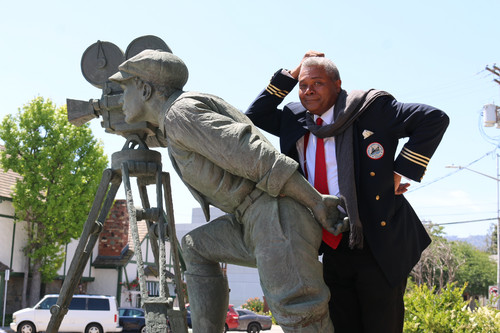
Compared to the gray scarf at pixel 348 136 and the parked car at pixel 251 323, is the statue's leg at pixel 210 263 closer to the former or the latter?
the gray scarf at pixel 348 136

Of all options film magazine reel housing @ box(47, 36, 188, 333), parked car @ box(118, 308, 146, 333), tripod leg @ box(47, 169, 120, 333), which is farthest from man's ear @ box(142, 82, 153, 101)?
parked car @ box(118, 308, 146, 333)

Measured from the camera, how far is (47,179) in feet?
69.1

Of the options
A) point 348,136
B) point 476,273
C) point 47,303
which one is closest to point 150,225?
point 348,136

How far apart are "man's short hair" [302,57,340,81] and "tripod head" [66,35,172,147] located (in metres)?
1.08

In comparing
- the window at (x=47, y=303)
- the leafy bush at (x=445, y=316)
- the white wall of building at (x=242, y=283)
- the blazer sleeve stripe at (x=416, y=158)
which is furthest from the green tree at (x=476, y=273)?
the blazer sleeve stripe at (x=416, y=158)

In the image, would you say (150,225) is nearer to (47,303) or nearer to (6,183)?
(47,303)

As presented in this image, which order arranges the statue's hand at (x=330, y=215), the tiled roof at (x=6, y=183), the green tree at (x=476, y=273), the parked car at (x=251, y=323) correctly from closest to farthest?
the statue's hand at (x=330, y=215) → the tiled roof at (x=6, y=183) → the parked car at (x=251, y=323) → the green tree at (x=476, y=273)

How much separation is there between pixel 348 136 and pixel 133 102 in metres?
1.14

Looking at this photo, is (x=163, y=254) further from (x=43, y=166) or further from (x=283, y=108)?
(x=43, y=166)

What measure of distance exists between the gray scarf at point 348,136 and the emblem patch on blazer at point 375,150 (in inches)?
3.7

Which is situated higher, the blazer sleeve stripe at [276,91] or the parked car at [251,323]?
the blazer sleeve stripe at [276,91]

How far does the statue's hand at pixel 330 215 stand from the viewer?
2.72 meters

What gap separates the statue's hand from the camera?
272 cm

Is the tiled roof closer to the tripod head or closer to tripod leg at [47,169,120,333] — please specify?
the tripod head
